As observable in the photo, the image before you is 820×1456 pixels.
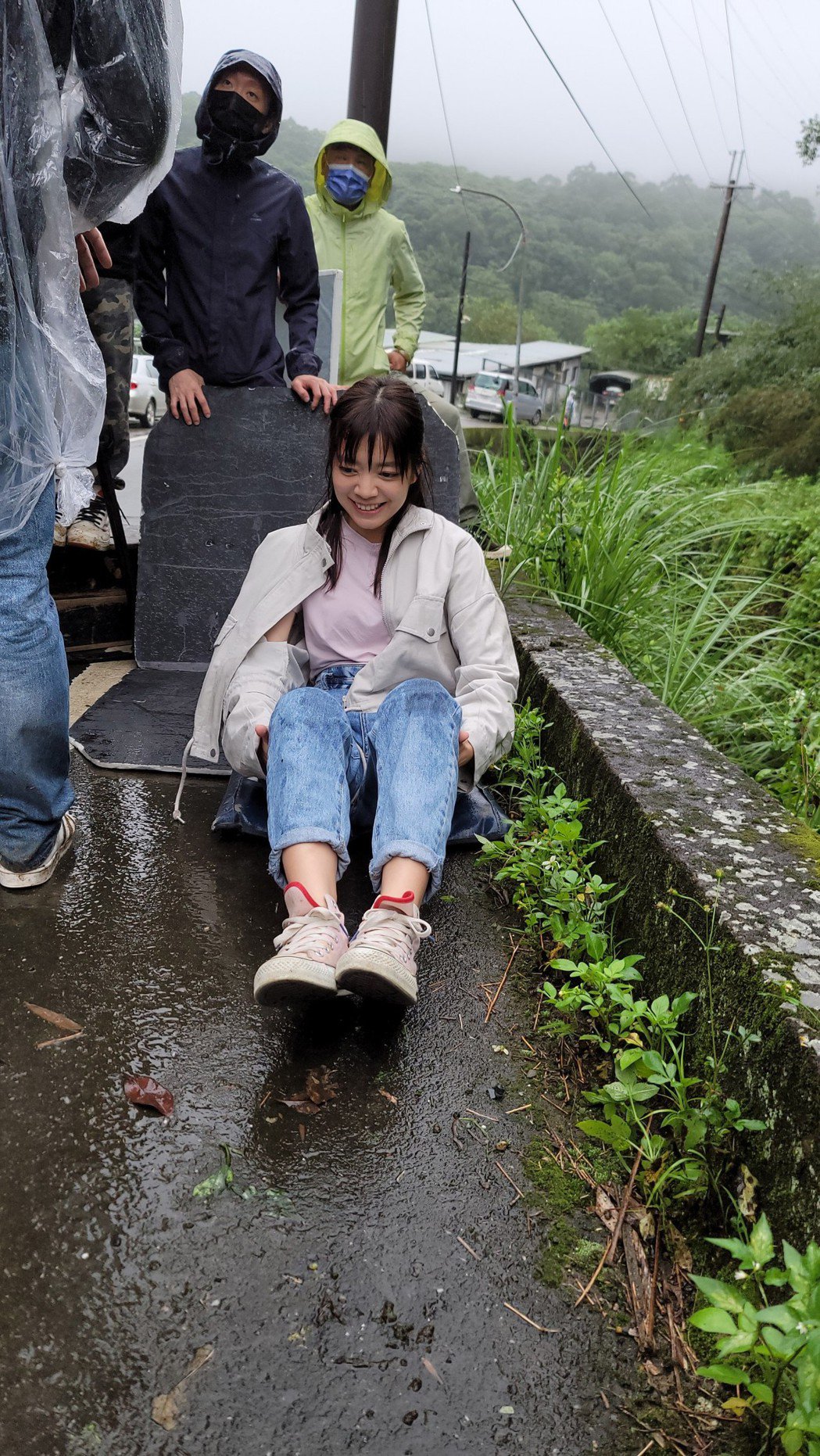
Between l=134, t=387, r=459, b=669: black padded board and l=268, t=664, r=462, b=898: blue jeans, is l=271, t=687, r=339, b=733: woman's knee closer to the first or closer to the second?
l=268, t=664, r=462, b=898: blue jeans

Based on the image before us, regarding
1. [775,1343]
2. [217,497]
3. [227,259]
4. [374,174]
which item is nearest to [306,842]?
[775,1343]

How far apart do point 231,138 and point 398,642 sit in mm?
1949

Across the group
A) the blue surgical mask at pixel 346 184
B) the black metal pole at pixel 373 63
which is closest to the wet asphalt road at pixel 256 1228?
the blue surgical mask at pixel 346 184

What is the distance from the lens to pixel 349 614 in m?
2.66

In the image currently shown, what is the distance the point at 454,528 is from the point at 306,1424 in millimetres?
1947

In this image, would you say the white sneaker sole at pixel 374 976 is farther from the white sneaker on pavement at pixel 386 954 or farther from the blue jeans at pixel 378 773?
the blue jeans at pixel 378 773

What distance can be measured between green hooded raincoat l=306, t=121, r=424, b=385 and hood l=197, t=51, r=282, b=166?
102cm

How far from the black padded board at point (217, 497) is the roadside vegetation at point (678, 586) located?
0.70 meters

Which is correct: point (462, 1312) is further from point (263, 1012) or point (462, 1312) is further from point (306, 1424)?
point (263, 1012)

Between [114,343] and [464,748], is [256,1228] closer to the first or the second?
[464,748]

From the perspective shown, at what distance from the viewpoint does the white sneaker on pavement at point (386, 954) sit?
186cm

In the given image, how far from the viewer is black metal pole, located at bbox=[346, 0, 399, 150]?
17.0 ft

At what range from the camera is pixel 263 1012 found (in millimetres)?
2021

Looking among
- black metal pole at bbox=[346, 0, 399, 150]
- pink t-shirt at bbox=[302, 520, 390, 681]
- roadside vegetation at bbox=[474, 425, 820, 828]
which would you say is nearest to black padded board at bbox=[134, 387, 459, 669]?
roadside vegetation at bbox=[474, 425, 820, 828]
